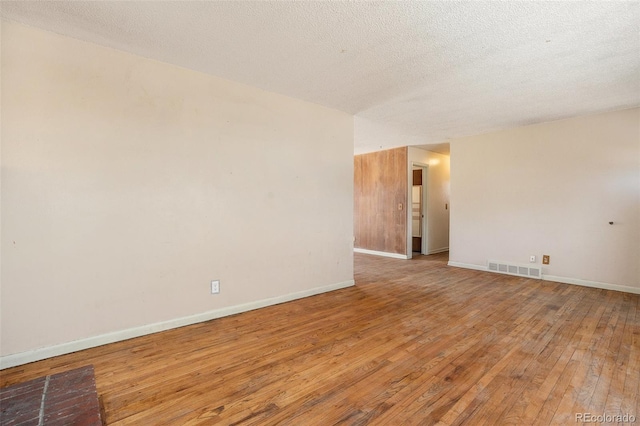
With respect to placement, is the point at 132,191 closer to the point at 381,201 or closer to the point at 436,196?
the point at 381,201

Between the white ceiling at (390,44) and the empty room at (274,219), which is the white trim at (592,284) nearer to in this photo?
the empty room at (274,219)

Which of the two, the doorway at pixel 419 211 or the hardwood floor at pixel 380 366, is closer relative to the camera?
the hardwood floor at pixel 380 366

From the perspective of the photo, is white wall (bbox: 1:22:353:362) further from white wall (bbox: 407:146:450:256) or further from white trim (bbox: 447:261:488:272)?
white wall (bbox: 407:146:450:256)

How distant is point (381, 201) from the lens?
694cm

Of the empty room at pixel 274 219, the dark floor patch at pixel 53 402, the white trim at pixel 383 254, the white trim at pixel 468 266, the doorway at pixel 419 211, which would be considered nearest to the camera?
the dark floor patch at pixel 53 402

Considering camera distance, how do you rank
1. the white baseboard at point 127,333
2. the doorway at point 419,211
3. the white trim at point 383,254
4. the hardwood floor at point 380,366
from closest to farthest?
1. the hardwood floor at point 380,366
2. the white baseboard at point 127,333
3. the white trim at point 383,254
4. the doorway at point 419,211

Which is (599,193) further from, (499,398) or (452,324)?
(499,398)

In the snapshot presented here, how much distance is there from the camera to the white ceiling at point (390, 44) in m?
2.00

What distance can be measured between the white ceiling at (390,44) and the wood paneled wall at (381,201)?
2.89m

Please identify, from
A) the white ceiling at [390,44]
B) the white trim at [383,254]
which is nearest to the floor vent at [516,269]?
the white trim at [383,254]

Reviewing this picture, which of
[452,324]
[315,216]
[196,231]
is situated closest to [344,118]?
[315,216]

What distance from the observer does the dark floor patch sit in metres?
1.35

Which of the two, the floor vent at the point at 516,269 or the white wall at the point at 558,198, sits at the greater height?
the white wall at the point at 558,198

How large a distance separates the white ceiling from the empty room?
0.02 meters
